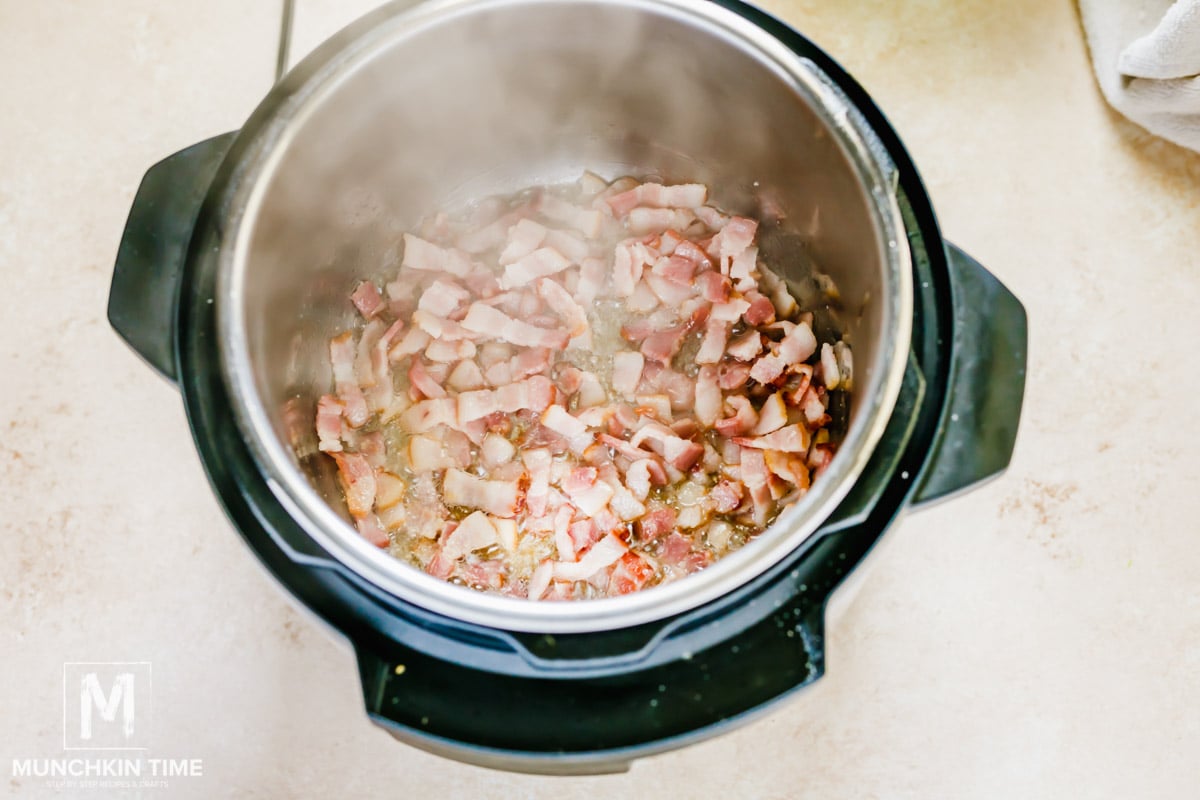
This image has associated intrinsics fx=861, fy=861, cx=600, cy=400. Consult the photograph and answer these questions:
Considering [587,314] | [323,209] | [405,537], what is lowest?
[405,537]

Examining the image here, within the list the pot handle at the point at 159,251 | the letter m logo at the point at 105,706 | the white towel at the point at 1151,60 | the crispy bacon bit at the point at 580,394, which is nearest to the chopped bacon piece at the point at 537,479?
the crispy bacon bit at the point at 580,394

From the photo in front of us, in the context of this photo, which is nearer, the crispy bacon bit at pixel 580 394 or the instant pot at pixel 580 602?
the instant pot at pixel 580 602

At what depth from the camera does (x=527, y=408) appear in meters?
0.89

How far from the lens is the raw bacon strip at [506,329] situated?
0.92 metres

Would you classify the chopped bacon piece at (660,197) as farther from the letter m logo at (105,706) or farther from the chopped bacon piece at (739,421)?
the letter m logo at (105,706)

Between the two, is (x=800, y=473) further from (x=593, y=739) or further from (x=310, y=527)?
(x=310, y=527)

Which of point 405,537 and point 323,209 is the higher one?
point 323,209

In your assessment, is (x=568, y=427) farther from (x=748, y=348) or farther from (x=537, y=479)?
(x=748, y=348)

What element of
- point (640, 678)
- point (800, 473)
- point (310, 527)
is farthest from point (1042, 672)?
point (310, 527)

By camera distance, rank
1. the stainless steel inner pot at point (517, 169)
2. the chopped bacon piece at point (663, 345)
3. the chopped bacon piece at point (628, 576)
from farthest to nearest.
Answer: the chopped bacon piece at point (663, 345) → the chopped bacon piece at point (628, 576) → the stainless steel inner pot at point (517, 169)

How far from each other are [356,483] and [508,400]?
17cm

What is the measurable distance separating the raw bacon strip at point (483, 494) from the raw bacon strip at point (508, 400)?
0.21 feet

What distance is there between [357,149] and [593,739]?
1.81ft

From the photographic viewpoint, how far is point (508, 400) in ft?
2.92
